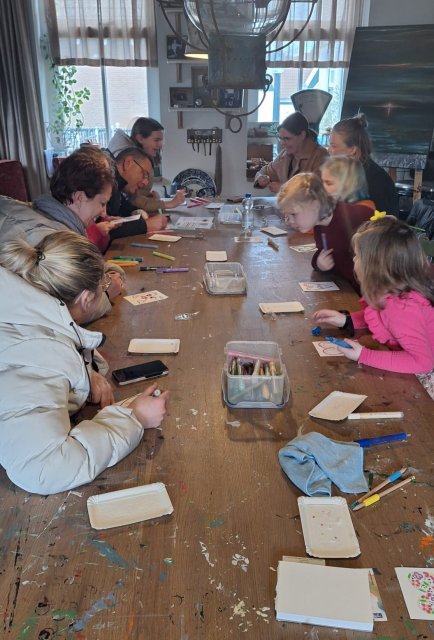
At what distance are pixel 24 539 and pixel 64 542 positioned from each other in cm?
7

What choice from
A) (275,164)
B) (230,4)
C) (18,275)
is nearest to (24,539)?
(18,275)

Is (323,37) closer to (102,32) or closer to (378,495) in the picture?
(102,32)

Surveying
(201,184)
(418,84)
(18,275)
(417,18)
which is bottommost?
(201,184)

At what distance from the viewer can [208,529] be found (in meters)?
0.90

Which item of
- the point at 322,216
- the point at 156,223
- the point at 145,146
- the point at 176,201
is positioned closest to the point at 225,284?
the point at 322,216

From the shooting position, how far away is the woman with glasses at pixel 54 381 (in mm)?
964

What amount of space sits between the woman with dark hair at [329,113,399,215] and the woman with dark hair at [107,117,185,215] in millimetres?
1132

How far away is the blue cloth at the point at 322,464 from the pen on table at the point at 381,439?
0.12 feet

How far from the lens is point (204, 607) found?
769 mm

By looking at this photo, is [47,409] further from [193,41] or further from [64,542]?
[193,41]

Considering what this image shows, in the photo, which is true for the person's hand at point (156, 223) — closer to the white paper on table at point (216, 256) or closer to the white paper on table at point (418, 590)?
the white paper on table at point (216, 256)

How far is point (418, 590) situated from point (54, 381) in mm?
723

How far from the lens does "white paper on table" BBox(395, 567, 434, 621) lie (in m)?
0.76

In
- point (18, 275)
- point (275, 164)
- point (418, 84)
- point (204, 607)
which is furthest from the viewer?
point (418, 84)
